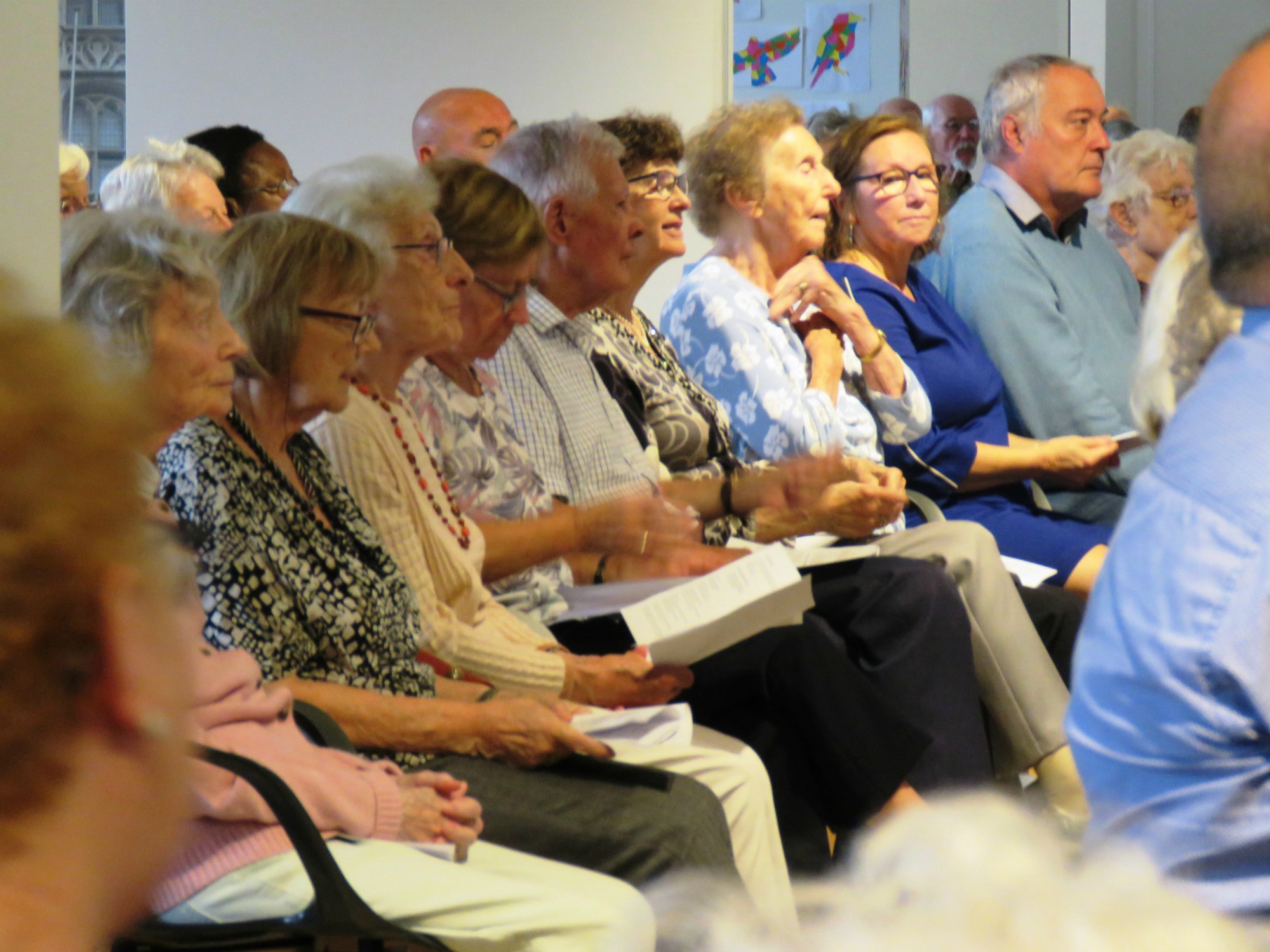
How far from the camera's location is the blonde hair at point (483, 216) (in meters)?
2.55

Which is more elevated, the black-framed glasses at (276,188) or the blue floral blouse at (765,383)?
the black-framed glasses at (276,188)

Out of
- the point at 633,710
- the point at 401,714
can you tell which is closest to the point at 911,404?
the point at 633,710

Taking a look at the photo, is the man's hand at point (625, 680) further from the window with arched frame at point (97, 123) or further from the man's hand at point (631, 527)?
the window with arched frame at point (97, 123)

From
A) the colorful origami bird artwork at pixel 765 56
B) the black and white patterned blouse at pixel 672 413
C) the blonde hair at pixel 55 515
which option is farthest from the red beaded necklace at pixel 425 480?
the colorful origami bird artwork at pixel 765 56

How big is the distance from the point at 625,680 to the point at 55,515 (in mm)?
1927

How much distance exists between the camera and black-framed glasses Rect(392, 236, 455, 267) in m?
2.37

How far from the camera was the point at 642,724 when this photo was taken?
2176 millimetres

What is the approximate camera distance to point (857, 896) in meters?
0.51

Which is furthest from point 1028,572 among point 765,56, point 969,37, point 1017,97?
point 969,37

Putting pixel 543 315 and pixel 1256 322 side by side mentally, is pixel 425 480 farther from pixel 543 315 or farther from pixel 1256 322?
pixel 1256 322

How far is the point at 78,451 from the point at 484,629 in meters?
1.88

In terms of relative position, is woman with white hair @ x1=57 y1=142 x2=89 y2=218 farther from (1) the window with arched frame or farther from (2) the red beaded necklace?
(1) the window with arched frame

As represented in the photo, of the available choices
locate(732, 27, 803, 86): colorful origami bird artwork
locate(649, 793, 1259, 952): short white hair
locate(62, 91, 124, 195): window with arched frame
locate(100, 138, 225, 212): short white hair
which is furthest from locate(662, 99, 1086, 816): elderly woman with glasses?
locate(62, 91, 124, 195): window with arched frame

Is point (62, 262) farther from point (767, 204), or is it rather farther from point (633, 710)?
point (767, 204)
